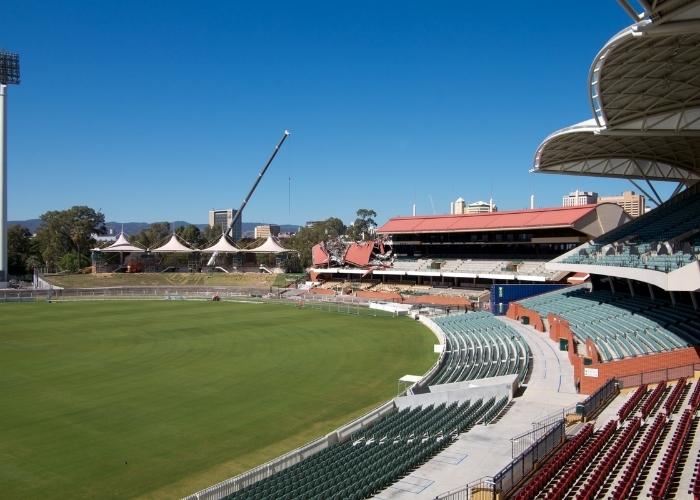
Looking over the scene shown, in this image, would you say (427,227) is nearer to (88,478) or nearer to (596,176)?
(596,176)

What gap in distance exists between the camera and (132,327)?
4884 cm

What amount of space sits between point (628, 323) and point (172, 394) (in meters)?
22.4

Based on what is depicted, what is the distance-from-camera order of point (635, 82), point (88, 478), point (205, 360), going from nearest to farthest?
point (88, 478) → point (635, 82) → point (205, 360)

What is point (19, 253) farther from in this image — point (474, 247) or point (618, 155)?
point (618, 155)

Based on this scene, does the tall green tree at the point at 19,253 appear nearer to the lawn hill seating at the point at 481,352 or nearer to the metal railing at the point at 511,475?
the lawn hill seating at the point at 481,352

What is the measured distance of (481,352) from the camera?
1313 inches

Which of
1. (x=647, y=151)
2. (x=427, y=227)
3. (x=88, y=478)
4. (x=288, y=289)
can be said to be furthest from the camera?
(x=288, y=289)

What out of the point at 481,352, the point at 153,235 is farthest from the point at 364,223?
the point at 481,352

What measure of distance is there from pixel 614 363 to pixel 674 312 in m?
8.33

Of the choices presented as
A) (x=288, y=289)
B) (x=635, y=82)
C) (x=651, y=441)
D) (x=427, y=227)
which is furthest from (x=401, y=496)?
(x=288, y=289)

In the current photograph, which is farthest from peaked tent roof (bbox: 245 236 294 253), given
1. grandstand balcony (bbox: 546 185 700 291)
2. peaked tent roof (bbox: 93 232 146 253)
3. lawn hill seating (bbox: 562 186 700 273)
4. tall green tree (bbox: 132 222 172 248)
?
lawn hill seating (bbox: 562 186 700 273)

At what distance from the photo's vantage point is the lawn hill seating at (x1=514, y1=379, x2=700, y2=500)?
12.6 m

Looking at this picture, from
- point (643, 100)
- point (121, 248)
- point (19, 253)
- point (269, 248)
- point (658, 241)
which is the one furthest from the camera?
point (19, 253)

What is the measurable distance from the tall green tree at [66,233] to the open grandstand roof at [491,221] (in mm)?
67069
